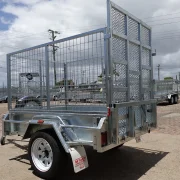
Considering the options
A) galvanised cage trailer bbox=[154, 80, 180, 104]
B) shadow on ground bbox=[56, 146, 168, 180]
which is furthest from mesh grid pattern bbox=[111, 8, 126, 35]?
galvanised cage trailer bbox=[154, 80, 180, 104]

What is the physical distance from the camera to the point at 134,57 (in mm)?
5383

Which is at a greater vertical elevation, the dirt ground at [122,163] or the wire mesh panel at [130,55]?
the wire mesh panel at [130,55]

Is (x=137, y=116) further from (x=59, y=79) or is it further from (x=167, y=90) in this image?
(x=167, y=90)

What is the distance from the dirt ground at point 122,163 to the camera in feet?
16.2

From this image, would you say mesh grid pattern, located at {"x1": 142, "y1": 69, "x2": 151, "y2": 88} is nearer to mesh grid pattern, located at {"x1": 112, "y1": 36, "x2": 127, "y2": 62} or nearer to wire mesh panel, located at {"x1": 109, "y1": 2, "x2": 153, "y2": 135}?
wire mesh panel, located at {"x1": 109, "y1": 2, "x2": 153, "y2": 135}

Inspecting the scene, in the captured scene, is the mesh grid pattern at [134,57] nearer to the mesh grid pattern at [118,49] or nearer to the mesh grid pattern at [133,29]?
the mesh grid pattern at [133,29]

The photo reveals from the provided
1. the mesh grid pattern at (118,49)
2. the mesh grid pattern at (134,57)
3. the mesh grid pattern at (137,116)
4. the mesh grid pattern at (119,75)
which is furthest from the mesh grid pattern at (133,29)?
the mesh grid pattern at (137,116)

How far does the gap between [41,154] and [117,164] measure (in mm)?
1707

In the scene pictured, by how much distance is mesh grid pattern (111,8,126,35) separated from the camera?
4582 millimetres

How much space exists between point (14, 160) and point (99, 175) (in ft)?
7.08

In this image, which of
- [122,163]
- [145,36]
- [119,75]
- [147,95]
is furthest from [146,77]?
[122,163]

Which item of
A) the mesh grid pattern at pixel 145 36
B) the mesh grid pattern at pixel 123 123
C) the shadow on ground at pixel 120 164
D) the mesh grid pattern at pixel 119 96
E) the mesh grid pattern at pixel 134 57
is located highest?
the mesh grid pattern at pixel 145 36

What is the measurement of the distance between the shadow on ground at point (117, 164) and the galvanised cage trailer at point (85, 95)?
2.05 ft

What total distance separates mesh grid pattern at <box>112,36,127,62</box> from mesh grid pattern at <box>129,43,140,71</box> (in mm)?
338
